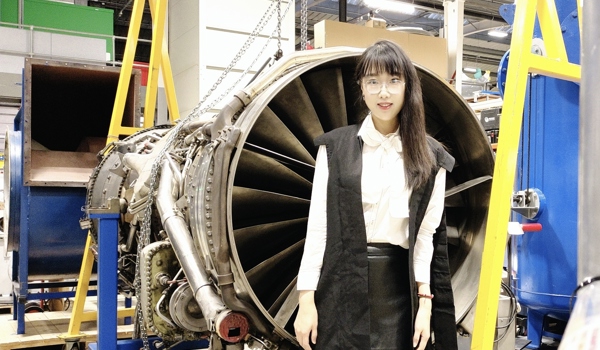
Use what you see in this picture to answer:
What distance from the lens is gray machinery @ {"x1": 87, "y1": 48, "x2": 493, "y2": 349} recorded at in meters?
1.70

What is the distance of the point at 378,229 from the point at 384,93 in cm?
38

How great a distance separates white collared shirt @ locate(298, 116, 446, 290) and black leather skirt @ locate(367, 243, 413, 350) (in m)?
0.05

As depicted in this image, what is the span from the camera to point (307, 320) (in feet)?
5.11

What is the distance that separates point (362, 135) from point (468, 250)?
2.58 ft

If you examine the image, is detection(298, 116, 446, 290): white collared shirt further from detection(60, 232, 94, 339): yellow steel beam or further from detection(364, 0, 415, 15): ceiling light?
detection(364, 0, 415, 15): ceiling light

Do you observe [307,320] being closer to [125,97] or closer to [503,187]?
[503,187]

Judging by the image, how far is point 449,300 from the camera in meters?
1.66

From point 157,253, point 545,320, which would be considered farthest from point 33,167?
point 545,320

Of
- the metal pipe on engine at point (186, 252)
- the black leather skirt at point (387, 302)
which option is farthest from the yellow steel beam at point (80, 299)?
the black leather skirt at point (387, 302)

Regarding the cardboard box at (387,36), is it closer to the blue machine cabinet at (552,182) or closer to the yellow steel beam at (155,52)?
the yellow steel beam at (155,52)

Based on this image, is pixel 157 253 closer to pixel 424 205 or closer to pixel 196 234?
pixel 196 234

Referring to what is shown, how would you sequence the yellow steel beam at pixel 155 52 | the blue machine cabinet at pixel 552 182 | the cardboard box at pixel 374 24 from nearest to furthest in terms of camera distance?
the blue machine cabinet at pixel 552 182
the yellow steel beam at pixel 155 52
the cardboard box at pixel 374 24

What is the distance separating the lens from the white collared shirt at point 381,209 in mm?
1581

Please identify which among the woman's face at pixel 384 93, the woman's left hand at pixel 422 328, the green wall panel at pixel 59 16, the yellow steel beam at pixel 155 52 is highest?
the green wall panel at pixel 59 16
